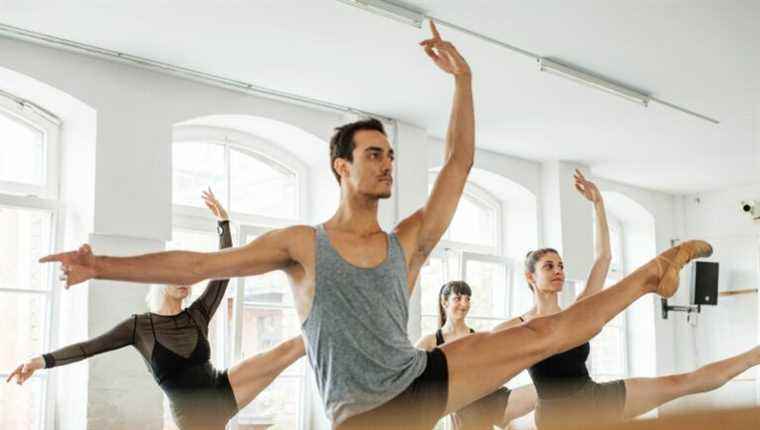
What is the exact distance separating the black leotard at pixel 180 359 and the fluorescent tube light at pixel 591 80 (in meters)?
3.30

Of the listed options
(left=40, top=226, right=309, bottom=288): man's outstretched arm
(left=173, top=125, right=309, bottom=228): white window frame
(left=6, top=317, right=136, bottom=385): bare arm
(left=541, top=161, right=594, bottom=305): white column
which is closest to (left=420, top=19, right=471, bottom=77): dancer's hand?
(left=40, top=226, right=309, bottom=288): man's outstretched arm

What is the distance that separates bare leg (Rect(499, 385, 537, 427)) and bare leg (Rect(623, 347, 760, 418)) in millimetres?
2235

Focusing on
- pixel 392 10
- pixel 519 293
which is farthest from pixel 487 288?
pixel 392 10

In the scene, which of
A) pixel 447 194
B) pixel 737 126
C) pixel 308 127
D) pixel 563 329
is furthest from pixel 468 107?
pixel 737 126

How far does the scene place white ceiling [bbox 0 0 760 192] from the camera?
212 inches

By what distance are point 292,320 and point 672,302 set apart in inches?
250

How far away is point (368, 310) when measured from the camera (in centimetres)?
220

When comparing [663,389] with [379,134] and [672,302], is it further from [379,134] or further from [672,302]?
[672,302]

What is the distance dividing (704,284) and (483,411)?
20.0 ft

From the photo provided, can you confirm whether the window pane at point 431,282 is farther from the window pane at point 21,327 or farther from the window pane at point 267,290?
the window pane at point 21,327

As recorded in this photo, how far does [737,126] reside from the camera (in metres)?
8.36

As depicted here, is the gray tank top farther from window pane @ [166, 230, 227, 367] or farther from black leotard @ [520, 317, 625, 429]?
window pane @ [166, 230, 227, 367]

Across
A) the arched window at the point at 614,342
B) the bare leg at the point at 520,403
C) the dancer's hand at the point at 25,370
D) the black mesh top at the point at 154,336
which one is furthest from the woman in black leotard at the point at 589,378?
the arched window at the point at 614,342

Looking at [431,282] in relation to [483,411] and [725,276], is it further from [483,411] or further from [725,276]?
[725,276]
